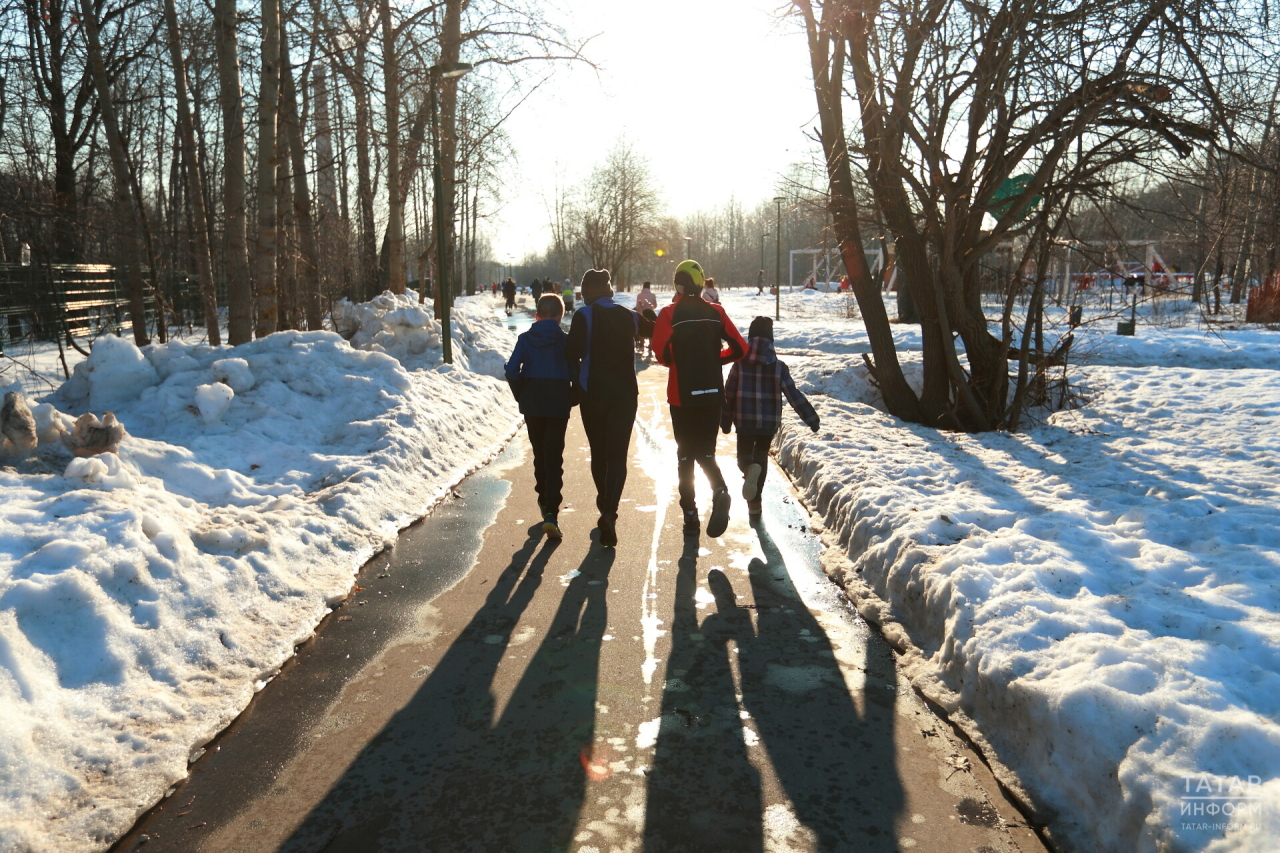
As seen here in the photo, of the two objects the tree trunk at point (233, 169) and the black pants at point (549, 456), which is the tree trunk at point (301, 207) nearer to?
the tree trunk at point (233, 169)

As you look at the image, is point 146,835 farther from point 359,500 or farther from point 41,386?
point 41,386

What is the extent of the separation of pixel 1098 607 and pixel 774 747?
1858 mm

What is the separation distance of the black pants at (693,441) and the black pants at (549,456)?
0.94 meters

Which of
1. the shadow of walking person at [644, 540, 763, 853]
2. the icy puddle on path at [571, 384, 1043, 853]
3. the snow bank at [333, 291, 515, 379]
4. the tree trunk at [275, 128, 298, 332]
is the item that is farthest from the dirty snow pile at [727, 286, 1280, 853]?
the tree trunk at [275, 128, 298, 332]

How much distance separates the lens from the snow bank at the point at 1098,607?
2781 mm

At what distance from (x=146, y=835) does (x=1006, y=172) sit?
9343mm

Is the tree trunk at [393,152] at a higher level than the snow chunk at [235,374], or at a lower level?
higher

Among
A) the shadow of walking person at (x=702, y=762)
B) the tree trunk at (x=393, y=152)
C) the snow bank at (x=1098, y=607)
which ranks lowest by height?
the shadow of walking person at (x=702, y=762)

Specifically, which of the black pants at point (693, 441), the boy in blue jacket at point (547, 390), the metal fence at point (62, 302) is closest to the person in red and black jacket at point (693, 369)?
the black pants at point (693, 441)

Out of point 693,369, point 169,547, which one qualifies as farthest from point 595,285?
point 169,547

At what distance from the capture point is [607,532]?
6.27 metres

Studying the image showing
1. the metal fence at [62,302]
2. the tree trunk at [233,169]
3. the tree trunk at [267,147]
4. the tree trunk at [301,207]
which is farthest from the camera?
the tree trunk at [301,207]

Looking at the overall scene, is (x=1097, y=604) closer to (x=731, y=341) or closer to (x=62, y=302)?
(x=731, y=341)

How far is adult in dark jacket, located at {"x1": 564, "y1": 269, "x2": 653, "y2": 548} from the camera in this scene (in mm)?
6246
